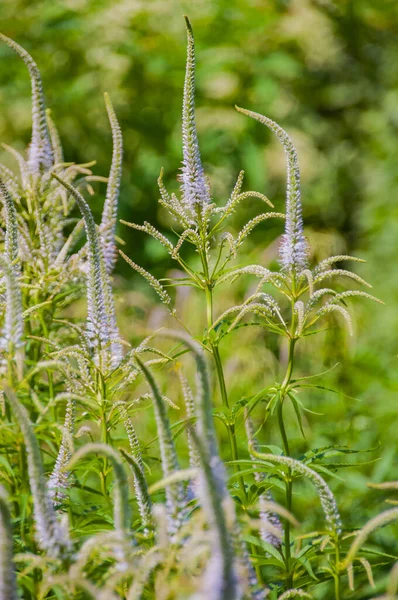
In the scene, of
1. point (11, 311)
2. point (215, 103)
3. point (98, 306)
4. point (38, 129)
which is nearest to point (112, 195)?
point (38, 129)

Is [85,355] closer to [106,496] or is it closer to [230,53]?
[106,496]

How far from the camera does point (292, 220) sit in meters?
2.00

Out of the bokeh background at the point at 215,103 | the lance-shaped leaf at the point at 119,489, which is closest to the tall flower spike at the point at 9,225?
the lance-shaped leaf at the point at 119,489

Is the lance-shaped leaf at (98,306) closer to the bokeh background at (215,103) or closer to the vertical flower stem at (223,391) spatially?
the vertical flower stem at (223,391)

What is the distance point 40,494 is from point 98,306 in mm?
628

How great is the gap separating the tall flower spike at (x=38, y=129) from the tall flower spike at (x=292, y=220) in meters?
0.62

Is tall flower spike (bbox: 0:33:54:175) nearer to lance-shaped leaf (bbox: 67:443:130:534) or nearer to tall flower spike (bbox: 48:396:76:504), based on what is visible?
tall flower spike (bbox: 48:396:76:504)

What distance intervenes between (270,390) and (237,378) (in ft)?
9.29

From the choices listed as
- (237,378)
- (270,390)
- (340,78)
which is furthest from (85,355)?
(340,78)

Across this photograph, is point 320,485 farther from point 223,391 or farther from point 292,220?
point 292,220

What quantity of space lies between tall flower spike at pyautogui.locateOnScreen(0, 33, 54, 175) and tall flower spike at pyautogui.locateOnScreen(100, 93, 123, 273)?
0.64 feet

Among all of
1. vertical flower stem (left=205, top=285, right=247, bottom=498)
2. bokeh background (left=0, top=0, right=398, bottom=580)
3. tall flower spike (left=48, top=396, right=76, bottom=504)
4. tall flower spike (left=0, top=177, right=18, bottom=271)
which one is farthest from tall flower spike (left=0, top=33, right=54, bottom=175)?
bokeh background (left=0, top=0, right=398, bottom=580)

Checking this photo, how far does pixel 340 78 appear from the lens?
811 centimetres

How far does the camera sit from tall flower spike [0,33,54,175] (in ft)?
7.20
